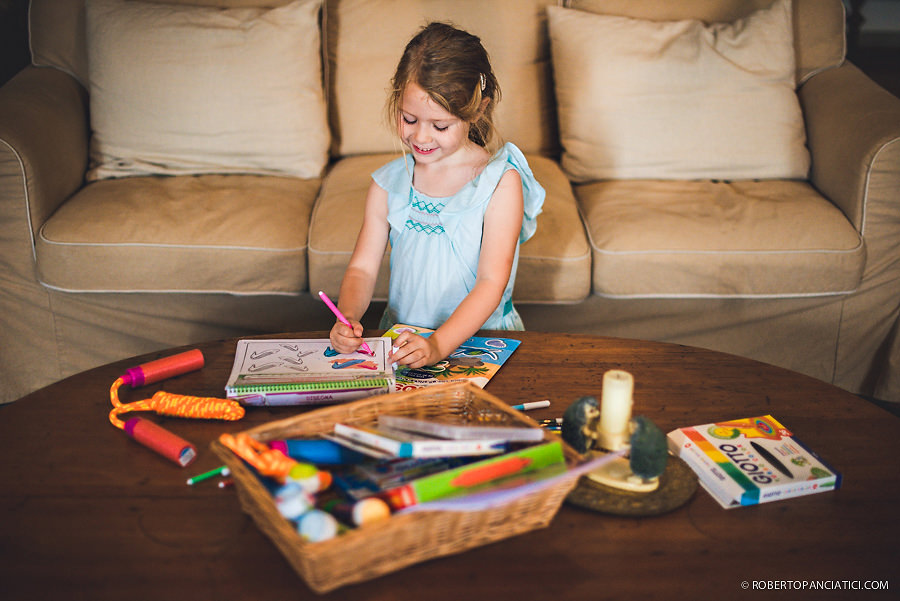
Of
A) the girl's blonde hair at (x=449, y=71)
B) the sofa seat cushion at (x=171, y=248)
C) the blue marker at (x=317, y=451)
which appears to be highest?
A: the girl's blonde hair at (x=449, y=71)

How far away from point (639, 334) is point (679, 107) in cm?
59

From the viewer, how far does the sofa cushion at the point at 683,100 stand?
79.4 inches

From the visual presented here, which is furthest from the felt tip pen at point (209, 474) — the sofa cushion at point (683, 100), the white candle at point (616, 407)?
the sofa cushion at point (683, 100)

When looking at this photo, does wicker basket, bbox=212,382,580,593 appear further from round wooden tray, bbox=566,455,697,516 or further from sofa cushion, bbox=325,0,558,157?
sofa cushion, bbox=325,0,558,157

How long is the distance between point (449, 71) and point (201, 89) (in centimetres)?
100

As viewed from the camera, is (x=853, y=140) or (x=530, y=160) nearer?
(x=853, y=140)

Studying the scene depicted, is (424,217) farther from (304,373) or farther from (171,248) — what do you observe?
(171,248)

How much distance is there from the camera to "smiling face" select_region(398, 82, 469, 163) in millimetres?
1257

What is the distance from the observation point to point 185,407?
3.26ft

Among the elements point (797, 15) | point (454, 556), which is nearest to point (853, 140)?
point (797, 15)

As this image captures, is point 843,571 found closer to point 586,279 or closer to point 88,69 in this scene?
point 586,279

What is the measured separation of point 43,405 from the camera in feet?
3.43

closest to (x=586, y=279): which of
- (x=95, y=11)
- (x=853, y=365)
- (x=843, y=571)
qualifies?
(x=853, y=365)

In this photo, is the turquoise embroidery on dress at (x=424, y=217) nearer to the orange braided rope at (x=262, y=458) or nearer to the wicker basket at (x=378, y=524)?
the wicker basket at (x=378, y=524)
